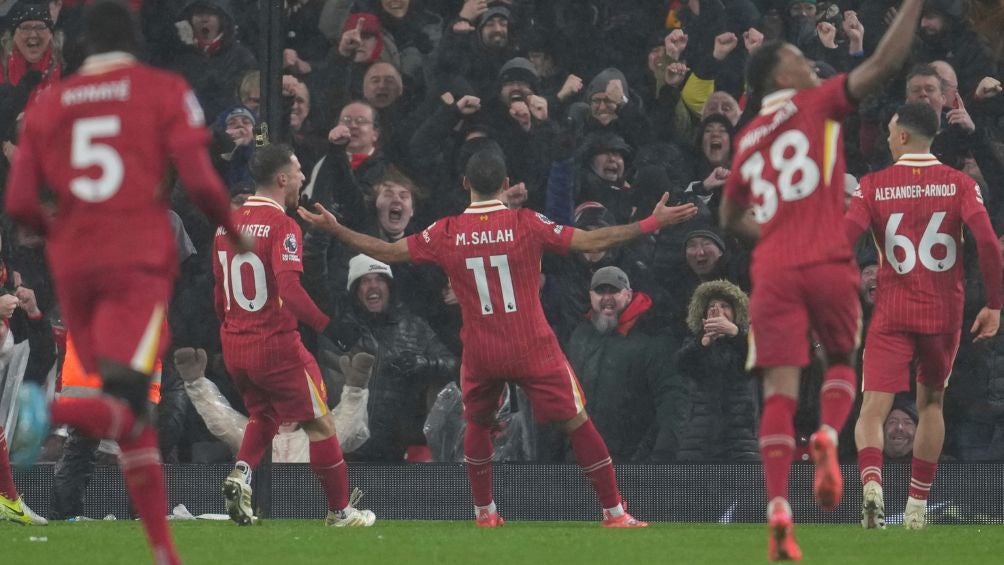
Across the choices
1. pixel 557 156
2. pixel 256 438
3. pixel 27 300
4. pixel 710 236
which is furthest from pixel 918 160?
pixel 27 300

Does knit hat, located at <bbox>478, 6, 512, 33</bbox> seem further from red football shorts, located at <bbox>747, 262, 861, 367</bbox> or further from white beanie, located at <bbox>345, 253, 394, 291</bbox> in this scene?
red football shorts, located at <bbox>747, 262, 861, 367</bbox>

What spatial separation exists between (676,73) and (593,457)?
4209 millimetres

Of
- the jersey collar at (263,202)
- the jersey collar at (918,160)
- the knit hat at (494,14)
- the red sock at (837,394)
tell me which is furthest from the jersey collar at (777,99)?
the knit hat at (494,14)

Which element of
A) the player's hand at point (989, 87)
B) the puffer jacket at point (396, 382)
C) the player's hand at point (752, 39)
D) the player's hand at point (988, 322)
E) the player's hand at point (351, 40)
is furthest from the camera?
the player's hand at point (351, 40)

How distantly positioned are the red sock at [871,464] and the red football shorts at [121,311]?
197 inches

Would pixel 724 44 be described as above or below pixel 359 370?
above

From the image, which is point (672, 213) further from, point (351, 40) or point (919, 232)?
point (351, 40)

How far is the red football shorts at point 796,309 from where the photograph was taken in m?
7.50

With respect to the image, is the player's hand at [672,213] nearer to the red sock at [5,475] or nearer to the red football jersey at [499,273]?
the red football jersey at [499,273]

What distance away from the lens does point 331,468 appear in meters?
10.8

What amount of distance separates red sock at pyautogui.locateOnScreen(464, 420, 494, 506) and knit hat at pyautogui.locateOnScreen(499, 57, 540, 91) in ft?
12.1

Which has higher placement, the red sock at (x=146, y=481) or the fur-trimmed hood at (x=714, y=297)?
the fur-trimmed hood at (x=714, y=297)

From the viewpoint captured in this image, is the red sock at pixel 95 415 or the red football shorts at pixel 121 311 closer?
the red sock at pixel 95 415

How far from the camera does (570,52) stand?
14.4m
